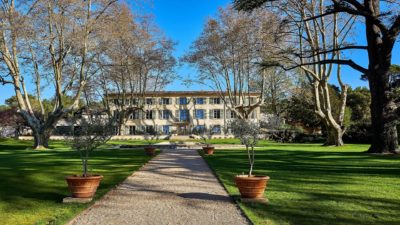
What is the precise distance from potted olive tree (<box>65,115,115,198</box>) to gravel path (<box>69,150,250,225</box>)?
41cm

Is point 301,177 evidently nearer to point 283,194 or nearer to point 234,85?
point 283,194

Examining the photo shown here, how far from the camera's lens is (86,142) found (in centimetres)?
875

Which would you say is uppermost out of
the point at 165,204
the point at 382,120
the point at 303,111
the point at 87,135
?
the point at 303,111

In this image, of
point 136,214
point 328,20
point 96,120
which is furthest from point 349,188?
point 328,20

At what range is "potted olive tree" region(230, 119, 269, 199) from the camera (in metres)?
7.92

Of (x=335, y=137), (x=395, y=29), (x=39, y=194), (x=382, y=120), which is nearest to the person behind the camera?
(x=39, y=194)

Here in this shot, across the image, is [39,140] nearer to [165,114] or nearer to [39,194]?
[39,194]

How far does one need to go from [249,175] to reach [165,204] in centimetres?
176

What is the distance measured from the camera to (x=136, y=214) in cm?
702

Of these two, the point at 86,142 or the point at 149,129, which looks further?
the point at 149,129

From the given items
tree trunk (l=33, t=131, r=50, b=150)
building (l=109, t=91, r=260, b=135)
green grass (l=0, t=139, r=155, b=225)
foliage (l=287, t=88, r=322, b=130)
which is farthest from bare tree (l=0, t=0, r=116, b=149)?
building (l=109, t=91, r=260, b=135)

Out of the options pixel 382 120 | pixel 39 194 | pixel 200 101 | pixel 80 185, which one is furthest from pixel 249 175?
pixel 200 101

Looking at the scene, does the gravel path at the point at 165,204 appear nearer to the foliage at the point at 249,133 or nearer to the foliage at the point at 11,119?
the foliage at the point at 249,133

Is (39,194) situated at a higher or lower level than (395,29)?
lower
